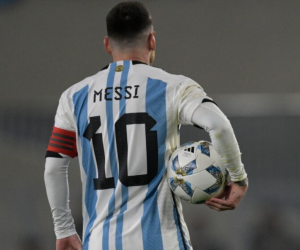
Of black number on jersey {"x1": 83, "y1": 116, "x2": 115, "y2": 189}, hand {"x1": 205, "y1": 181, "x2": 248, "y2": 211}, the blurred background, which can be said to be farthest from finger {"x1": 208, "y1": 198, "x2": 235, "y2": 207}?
the blurred background

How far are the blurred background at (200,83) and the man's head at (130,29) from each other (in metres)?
3.76

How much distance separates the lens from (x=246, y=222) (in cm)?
603

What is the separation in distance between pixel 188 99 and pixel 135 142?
246 millimetres

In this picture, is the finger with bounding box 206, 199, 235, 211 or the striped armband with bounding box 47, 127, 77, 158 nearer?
the finger with bounding box 206, 199, 235, 211

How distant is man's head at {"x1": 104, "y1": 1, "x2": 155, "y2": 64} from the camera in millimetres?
2340

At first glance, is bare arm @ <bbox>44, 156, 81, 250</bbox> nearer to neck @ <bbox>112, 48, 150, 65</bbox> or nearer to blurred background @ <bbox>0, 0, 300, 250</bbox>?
neck @ <bbox>112, 48, 150, 65</bbox>

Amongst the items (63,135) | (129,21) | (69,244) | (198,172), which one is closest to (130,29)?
(129,21)

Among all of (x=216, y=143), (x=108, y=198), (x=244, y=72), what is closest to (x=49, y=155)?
(x=108, y=198)

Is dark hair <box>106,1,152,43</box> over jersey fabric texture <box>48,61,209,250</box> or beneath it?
over

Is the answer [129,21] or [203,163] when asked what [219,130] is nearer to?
[203,163]

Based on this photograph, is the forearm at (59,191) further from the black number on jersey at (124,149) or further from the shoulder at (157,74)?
the shoulder at (157,74)

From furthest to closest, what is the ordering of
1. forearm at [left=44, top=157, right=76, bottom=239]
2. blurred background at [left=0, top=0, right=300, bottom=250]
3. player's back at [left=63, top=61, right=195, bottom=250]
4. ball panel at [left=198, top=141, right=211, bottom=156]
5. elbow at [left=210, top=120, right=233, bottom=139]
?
blurred background at [left=0, top=0, right=300, bottom=250], forearm at [left=44, top=157, right=76, bottom=239], ball panel at [left=198, top=141, right=211, bottom=156], player's back at [left=63, top=61, right=195, bottom=250], elbow at [left=210, top=120, right=233, bottom=139]

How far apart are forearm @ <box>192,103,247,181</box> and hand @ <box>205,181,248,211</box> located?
3.3 inches

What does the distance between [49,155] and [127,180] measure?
385 mm
